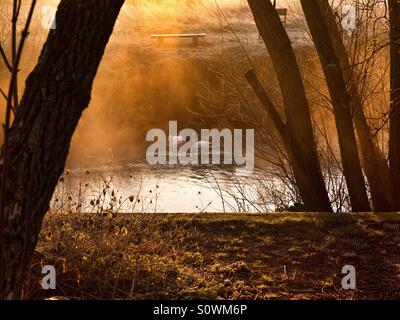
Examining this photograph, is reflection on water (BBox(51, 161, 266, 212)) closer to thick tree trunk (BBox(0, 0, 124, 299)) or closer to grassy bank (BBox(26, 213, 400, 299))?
grassy bank (BBox(26, 213, 400, 299))

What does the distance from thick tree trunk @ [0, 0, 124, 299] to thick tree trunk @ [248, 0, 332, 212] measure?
3578 millimetres

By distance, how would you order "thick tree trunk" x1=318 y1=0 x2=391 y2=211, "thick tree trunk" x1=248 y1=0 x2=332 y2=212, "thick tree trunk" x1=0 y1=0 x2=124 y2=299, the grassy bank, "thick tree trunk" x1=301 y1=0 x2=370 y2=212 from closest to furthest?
"thick tree trunk" x1=0 y1=0 x2=124 y2=299 < the grassy bank < "thick tree trunk" x1=248 y1=0 x2=332 y2=212 < "thick tree trunk" x1=301 y1=0 x2=370 y2=212 < "thick tree trunk" x1=318 y1=0 x2=391 y2=211

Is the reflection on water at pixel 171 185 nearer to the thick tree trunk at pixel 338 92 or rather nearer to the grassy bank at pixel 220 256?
the thick tree trunk at pixel 338 92

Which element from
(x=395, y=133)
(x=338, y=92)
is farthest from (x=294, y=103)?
(x=395, y=133)

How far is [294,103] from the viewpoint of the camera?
630 centimetres

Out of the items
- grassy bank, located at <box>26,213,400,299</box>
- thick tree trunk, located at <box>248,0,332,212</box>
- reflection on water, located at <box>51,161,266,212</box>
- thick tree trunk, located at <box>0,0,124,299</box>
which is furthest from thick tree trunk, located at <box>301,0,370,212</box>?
thick tree trunk, located at <box>0,0,124,299</box>

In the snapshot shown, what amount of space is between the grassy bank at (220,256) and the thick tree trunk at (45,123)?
43.7 inches

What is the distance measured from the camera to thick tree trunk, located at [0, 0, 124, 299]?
268 centimetres

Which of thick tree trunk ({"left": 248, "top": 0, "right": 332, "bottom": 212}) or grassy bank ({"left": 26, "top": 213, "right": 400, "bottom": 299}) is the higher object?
thick tree trunk ({"left": 248, "top": 0, "right": 332, "bottom": 212})

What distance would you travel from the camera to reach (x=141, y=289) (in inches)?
155

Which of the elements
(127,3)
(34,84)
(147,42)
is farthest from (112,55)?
(34,84)

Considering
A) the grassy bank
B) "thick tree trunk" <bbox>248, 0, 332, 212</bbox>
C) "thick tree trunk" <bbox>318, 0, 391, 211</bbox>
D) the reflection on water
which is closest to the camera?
the grassy bank

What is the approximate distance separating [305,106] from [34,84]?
397cm

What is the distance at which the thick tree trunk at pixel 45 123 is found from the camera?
8.78 ft
